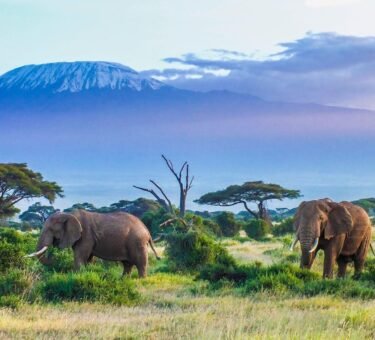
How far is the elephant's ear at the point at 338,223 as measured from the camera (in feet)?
55.6

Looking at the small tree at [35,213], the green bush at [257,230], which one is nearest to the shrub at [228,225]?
the green bush at [257,230]

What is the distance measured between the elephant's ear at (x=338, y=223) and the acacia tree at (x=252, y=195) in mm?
38782

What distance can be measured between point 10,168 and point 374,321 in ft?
132

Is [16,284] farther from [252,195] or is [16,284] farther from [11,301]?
[252,195]

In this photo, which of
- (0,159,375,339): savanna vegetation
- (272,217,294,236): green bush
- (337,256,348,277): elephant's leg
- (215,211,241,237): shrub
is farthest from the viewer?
(215,211,241,237): shrub

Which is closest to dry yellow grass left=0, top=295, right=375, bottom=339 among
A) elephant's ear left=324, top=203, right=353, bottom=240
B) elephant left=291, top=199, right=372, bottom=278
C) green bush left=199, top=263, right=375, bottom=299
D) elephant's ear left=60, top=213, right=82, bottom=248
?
green bush left=199, top=263, right=375, bottom=299

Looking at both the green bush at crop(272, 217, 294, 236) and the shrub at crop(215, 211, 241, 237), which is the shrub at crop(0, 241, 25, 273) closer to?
the green bush at crop(272, 217, 294, 236)

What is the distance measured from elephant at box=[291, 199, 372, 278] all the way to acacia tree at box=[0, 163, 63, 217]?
32.4m

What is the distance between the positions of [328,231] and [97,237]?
17.7 ft

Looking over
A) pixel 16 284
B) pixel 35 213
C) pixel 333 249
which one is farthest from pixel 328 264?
pixel 35 213

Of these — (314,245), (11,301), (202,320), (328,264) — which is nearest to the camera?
(202,320)

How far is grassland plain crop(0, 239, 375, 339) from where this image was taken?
909 centimetres

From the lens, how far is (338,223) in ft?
55.9

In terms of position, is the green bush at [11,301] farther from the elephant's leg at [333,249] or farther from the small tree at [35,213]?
the small tree at [35,213]
